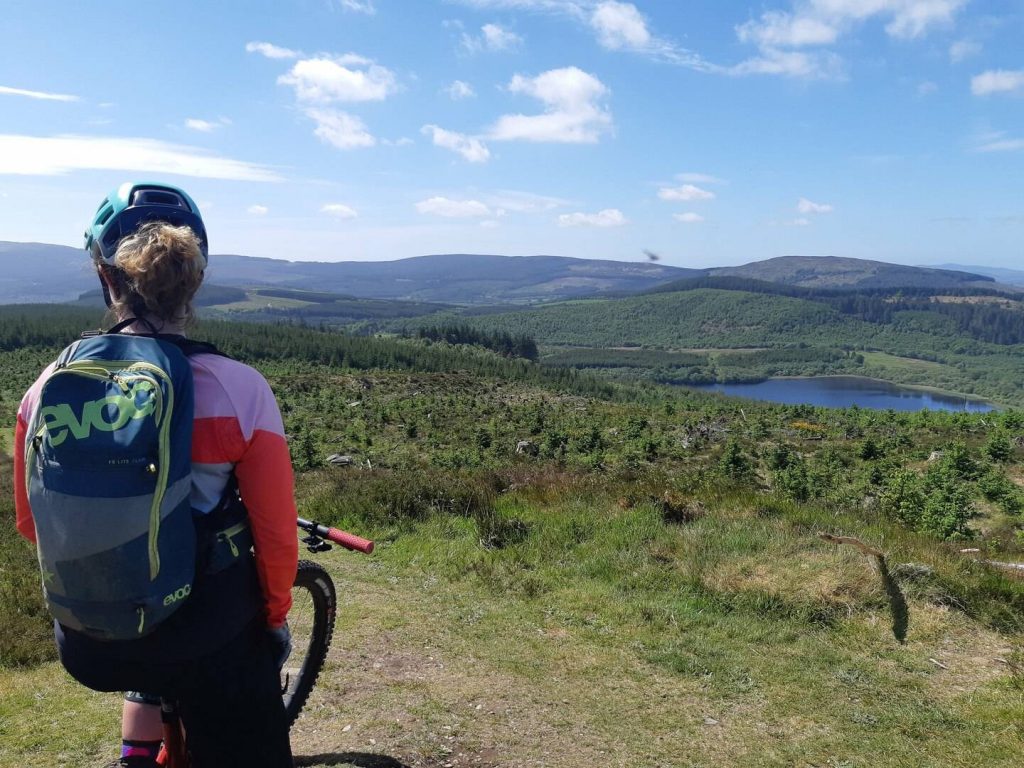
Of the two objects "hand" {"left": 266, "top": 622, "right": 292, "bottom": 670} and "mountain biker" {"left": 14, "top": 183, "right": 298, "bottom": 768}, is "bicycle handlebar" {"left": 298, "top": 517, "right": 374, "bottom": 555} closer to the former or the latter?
"hand" {"left": 266, "top": 622, "right": 292, "bottom": 670}

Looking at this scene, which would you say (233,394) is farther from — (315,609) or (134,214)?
(315,609)

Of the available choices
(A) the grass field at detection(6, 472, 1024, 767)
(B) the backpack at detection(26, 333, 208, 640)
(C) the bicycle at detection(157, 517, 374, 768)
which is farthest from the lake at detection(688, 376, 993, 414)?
(B) the backpack at detection(26, 333, 208, 640)

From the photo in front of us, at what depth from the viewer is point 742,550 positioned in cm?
666

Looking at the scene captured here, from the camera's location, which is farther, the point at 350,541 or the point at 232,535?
the point at 350,541

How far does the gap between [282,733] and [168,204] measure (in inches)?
77.4

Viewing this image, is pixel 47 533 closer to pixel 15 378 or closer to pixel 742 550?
pixel 742 550

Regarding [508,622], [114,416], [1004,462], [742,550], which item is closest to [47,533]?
[114,416]

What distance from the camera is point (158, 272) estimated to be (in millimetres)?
2086

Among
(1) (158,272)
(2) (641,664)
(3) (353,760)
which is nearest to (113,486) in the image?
(1) (158,272)

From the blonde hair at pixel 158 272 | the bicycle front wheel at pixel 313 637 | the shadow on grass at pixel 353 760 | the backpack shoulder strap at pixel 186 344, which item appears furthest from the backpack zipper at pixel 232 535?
the shadow on grass at pixel 353 760

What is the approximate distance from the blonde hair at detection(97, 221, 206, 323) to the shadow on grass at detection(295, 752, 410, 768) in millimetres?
2772

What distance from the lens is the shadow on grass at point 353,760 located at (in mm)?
3652

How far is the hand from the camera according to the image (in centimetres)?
235

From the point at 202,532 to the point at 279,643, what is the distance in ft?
2.02
